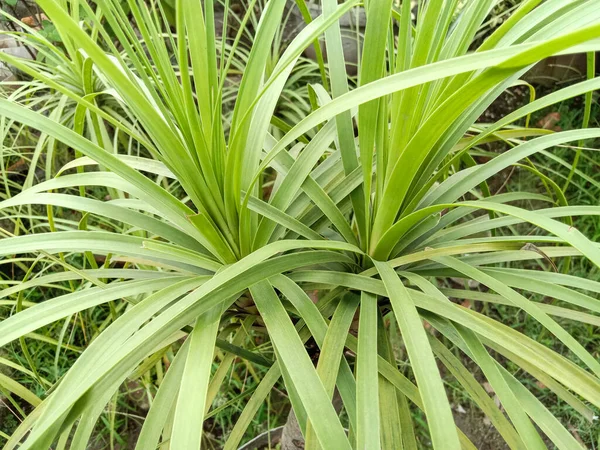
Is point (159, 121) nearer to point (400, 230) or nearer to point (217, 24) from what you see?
point (400, 230)

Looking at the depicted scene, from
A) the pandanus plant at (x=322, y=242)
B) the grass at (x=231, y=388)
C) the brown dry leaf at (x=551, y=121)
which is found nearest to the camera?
the pandanus plant at (x=322, y=242)

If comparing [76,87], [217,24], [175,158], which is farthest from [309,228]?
[217,24]

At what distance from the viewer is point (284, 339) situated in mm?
504

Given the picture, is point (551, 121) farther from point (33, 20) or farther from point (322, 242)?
point (33, 20)

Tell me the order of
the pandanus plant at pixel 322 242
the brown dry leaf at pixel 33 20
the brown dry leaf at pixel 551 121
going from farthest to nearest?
the brown dry leaf at pixel 551 121, the brown dry leaf at pixel 33 20, the pandanus plant at pixel 322 242

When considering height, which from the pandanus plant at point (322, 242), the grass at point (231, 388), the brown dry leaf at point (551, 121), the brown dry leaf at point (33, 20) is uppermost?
the brown dry leaf at point (33, 20)

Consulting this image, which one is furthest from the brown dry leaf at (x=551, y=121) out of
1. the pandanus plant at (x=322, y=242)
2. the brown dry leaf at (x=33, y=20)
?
the brown dry leaf at (x=33, y=20)

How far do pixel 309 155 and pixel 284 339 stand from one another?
10.7 inches

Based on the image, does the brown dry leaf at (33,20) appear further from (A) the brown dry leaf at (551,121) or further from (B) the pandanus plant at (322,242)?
(A) the brown dry leaf at (551,121)

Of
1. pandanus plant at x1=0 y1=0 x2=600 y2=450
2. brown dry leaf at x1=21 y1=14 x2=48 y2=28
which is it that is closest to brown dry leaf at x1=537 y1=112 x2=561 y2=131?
pandanus plant at x1=0 y1=0 x2=600 y2=450

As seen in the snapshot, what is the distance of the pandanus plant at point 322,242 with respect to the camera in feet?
1.47

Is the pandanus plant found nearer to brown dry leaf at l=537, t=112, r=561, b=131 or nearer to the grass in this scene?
the grass

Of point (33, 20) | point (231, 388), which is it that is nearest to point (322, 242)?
point (231, 388)

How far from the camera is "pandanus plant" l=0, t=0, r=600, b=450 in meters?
0.45
